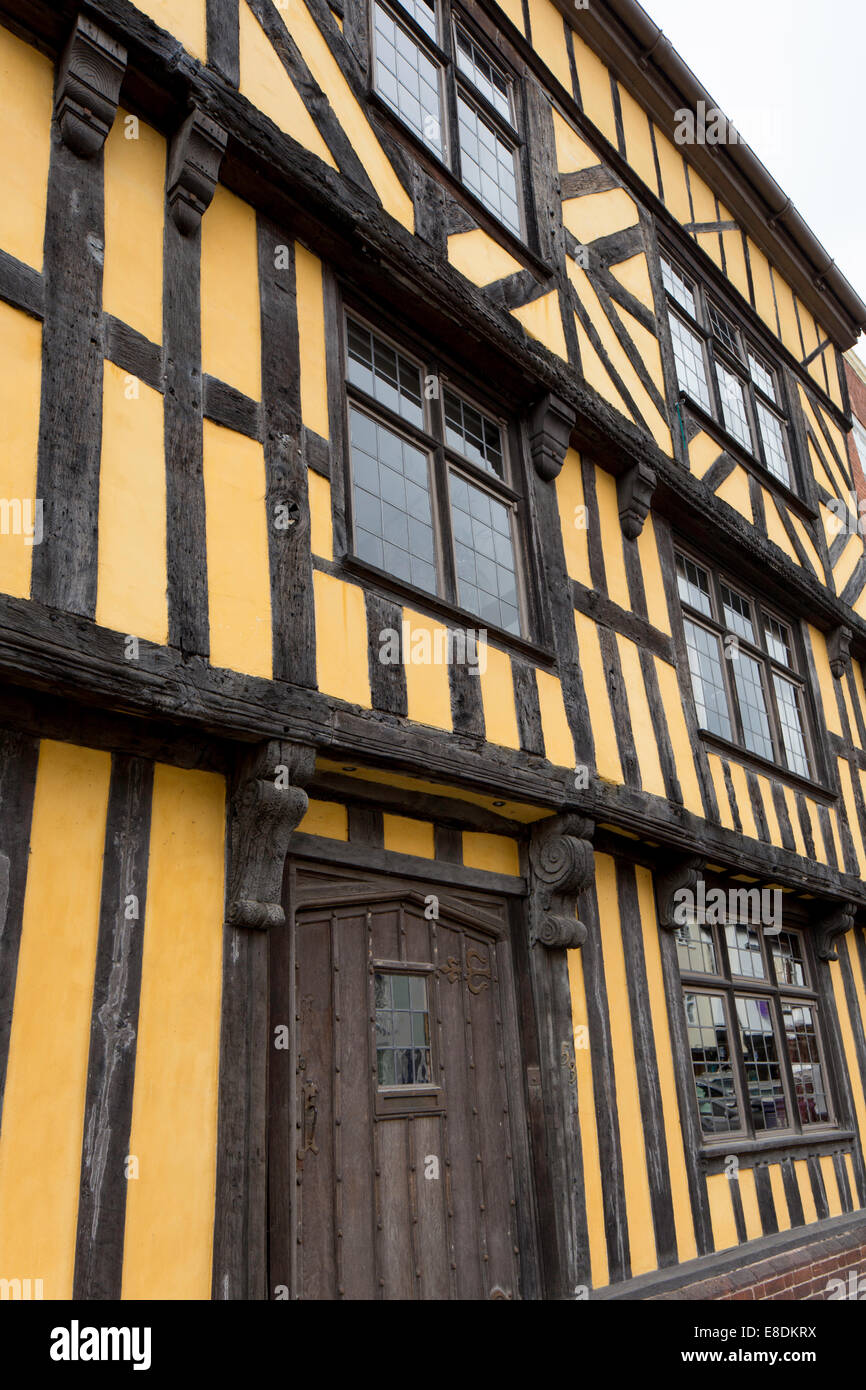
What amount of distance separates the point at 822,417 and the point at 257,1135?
390 inches

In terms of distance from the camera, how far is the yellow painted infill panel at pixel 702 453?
762 centimetres

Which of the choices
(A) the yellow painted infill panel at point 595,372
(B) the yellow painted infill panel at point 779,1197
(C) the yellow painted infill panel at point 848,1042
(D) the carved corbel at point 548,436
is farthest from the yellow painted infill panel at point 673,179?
(B) the yellow painted infill panel at point 779,1197

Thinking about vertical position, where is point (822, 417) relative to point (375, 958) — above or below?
above

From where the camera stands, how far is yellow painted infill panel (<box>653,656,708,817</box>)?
622 centimetres

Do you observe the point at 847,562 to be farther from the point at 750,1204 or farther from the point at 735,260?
the point at 750,1204

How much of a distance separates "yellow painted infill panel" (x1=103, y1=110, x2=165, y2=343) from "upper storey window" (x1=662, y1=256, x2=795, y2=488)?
4875 mm

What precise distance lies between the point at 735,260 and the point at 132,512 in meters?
8.07

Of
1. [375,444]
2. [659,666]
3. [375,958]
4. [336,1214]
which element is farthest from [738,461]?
[336,1214]

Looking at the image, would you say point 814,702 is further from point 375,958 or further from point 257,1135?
point 257,1135

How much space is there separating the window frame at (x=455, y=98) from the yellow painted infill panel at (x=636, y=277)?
1139 mm

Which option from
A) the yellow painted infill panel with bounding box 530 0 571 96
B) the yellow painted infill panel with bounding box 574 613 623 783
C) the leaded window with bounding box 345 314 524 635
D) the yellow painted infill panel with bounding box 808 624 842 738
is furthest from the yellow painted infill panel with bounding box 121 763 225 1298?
the yellow painted infill panel with bounding box 808 624 842 738

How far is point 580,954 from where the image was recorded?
5184 millimetres

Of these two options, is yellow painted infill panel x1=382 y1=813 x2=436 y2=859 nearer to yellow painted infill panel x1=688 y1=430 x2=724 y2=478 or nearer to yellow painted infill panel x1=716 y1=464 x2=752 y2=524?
yellow painted infill panel x1=688 y1=430 x2=724 y2=478

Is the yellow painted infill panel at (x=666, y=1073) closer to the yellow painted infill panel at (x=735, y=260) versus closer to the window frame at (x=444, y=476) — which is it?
the window frame at (x=444, y=476)
